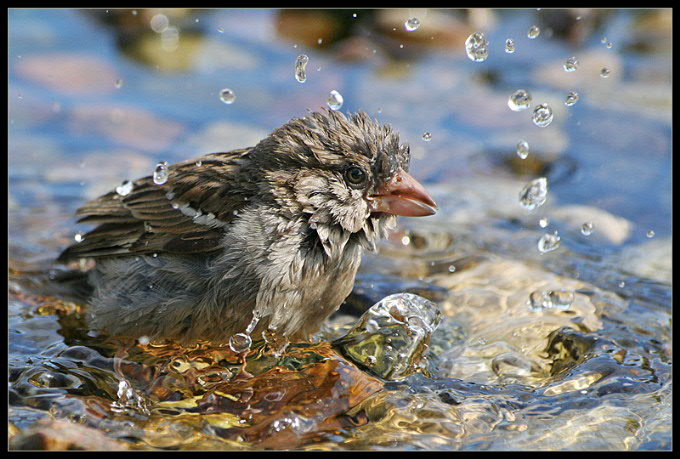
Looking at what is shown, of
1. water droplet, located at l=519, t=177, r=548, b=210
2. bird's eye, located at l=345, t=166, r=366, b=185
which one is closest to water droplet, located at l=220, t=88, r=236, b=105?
water droplet, located at l=519, t=177, r=548, b=210

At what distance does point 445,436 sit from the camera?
12.3ft

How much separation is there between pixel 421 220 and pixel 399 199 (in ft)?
6.51

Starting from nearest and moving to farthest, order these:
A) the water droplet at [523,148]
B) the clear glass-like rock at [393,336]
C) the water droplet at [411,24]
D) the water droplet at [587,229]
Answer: the clear glass-like rock at [393,336] → the water droplet at [587,229] → the water droplet at [523,148] → the water droplet at [411,24]

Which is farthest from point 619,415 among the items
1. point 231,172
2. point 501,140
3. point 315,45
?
point 315,45

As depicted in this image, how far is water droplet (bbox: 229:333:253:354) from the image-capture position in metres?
4.33

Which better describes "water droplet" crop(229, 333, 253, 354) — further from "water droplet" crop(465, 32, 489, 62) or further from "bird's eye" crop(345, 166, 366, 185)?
"water droplet" crop(465, 32, 489, 62)

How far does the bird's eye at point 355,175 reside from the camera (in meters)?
4.22

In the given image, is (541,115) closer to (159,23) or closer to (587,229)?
(587,229)

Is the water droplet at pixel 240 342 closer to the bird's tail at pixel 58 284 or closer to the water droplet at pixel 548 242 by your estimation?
the bird's tail at pixel 58 284

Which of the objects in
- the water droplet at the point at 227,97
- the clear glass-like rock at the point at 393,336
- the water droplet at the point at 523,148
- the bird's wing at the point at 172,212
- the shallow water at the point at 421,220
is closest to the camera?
the shallow water at the point at 421,220

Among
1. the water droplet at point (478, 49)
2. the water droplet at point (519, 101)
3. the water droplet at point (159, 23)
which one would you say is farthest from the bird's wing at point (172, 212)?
the water droplet at point (159, 23)

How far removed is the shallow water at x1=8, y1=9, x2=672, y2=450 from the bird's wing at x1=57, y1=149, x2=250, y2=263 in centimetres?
55

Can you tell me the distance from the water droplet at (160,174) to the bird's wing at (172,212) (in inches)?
1.2

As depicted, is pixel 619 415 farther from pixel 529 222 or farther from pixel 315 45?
pixel 315 45
